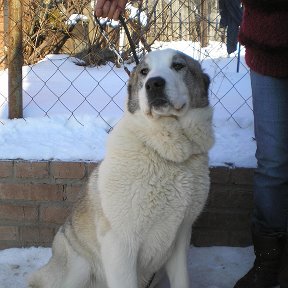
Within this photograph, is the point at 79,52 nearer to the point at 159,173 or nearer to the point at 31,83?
the point at 31,83

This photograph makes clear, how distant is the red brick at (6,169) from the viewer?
3129mm

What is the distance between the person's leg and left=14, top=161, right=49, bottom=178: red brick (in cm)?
131

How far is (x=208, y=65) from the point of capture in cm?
505

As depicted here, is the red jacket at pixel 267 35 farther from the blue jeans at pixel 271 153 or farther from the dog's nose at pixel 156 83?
the dog's nose at pixel 156 83

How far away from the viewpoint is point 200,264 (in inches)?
124

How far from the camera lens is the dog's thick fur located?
7.39 ft

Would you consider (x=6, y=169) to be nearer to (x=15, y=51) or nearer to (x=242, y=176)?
(x=15, y=51)

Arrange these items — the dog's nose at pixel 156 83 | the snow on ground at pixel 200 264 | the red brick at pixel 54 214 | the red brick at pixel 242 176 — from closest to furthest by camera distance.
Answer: the dog's nose at pixel 156 83, the snow on ground at pixel 200 264, the red brick at pixel 242 176, the red brick at pixel 54 214

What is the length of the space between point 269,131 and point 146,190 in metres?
0.72

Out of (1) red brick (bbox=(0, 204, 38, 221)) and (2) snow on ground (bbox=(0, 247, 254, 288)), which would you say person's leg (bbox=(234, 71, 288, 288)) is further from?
(1) red brick (bbox=(0, 204, 38, 221))

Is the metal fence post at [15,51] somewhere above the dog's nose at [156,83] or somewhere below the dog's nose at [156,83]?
above

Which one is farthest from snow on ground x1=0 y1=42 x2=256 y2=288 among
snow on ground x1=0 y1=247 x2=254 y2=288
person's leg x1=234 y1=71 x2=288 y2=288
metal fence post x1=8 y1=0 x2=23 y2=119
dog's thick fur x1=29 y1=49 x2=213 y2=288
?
dog's thick fur x1=29 y1=49 x2=213 y2=288

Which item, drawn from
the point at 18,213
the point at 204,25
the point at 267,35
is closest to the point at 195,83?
the point at 267,35

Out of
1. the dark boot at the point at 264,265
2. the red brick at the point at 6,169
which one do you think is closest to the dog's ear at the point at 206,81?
the dark boot at the point at 264,265
